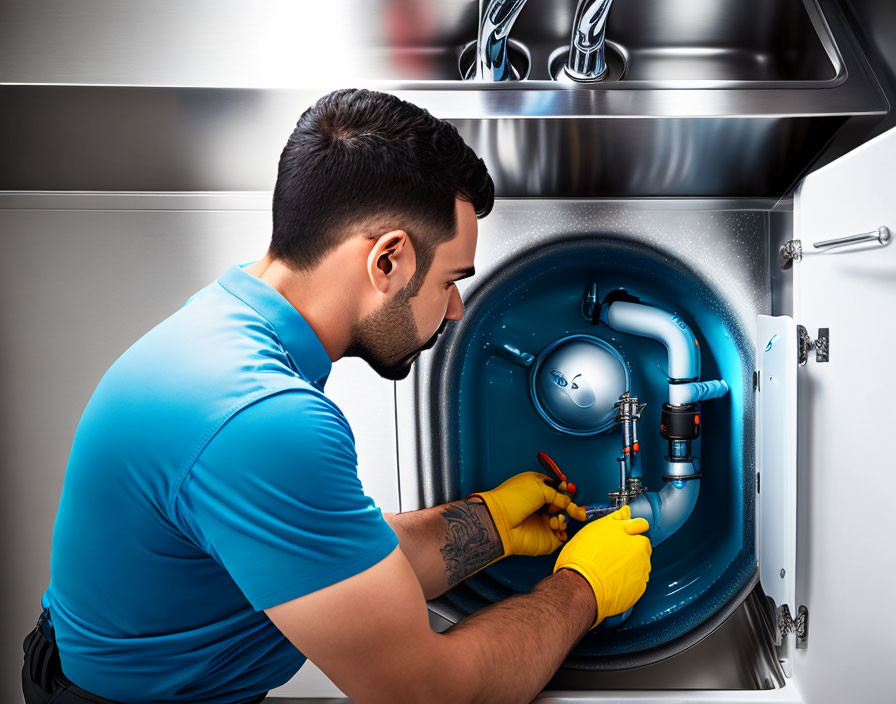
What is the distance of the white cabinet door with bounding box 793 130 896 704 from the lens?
0.82 meters

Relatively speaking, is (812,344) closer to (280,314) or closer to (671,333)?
(671,333)

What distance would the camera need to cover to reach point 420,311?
3.15 feet

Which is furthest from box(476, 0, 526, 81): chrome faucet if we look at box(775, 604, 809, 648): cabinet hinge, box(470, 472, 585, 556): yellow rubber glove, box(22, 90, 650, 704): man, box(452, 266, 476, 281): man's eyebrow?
box(775, 604, 809, 648): cabinet hinge

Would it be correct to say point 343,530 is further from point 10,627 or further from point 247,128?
point 10,627

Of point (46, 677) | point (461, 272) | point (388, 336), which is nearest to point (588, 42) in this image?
point (461, 272)

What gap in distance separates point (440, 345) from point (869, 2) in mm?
A: 901

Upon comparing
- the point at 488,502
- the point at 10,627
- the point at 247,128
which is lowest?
the point at 10,627

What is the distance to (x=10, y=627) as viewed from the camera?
1.30 metres

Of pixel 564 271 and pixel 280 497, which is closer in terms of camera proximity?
pixel 280 497

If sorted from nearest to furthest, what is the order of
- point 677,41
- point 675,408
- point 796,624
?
point 796,624
point 677,41
point 675,408

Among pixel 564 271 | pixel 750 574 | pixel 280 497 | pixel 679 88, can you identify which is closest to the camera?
pixel 280 497

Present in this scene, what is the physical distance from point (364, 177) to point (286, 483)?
0.39 m

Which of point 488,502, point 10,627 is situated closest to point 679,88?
point 488,502

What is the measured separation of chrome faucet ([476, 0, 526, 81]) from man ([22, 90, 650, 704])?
24cm
